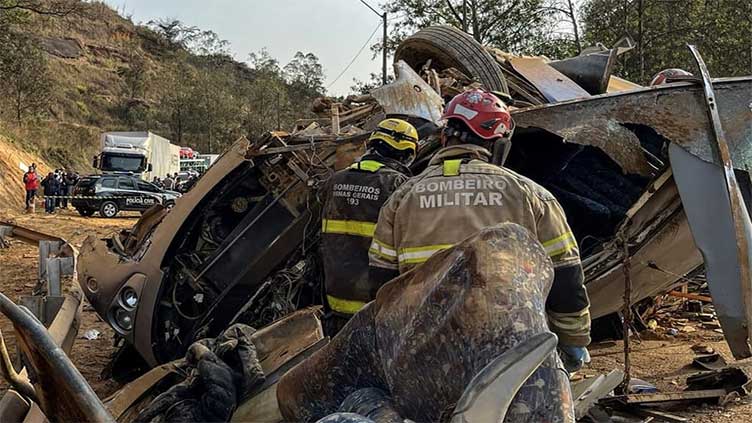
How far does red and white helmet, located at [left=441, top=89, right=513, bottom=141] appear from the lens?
266 cm

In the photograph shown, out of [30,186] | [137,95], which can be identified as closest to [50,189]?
[30,186]

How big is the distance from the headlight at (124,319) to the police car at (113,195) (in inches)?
673

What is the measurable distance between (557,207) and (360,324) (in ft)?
2.87

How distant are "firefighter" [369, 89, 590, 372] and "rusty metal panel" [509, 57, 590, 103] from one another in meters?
2.96

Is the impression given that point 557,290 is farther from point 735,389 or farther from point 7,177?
point 7,177

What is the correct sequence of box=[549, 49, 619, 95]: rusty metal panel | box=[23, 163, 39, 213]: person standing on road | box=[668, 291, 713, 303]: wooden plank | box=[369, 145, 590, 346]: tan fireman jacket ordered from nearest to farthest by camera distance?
box=[369, 145, 590, 346]: tan fireman jacket → box=[549, 49, 619, 95]: rusty metal panel → box=[668, 291, 713, 303]: wooden plank → box=[23, 163, 39, 213]: person standing on road

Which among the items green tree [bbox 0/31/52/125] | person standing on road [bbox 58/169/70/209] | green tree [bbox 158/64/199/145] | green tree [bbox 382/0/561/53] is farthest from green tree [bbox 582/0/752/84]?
green tree [bbox 158/64/199/145]

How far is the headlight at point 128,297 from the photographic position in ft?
16.0

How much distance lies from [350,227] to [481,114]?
1.36 m

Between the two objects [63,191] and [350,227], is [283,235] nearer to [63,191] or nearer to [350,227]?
[350,227]

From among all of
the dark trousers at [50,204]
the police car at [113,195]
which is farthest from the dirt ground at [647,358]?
the dark trousers at [50,204]

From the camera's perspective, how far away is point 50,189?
2314 centimetres

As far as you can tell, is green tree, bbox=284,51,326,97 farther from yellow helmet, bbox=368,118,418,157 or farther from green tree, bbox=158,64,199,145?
yellow helmet, bbox=368,118,418,157

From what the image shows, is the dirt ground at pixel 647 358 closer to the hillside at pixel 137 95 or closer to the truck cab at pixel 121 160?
the truck cab at pixel 121 160
